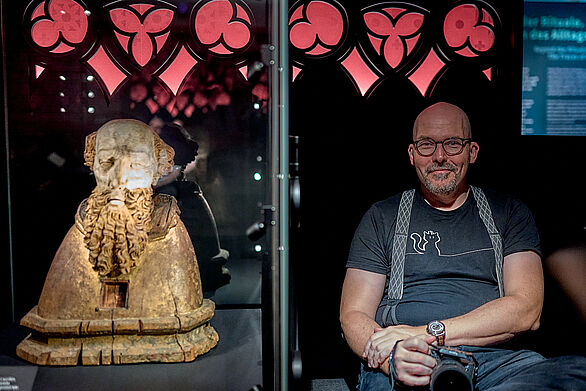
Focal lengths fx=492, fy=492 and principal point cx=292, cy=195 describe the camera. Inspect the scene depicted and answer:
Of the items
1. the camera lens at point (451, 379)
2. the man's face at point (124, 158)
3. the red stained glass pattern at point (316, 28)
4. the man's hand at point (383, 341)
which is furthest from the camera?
the red stained glass pattern at point (316, 28)

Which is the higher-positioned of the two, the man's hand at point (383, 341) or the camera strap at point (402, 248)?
the camera strap at point (402, 248)

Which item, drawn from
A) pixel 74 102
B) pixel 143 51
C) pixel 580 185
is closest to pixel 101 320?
pixel 74 102

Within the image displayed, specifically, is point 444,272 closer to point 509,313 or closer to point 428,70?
point 509,313

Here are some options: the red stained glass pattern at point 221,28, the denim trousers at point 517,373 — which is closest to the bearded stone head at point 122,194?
the red stained glass pattern at point 221,28

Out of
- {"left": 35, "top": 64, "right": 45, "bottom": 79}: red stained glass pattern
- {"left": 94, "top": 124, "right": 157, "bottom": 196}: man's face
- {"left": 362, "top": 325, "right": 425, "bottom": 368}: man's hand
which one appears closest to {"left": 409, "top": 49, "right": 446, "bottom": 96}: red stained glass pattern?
{"left": 362, "top": 325, "right": 425, "bottom": 368}: man's hand

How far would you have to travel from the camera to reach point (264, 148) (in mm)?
1883

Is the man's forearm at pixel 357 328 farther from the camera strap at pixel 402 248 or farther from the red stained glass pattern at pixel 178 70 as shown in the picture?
the red stained glass pattern at pixel 178 70

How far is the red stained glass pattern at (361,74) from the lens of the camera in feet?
7.91

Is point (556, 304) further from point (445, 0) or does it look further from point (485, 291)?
point (445, 0)

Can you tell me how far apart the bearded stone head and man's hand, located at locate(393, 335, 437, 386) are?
1140mm

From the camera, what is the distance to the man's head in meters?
2.18

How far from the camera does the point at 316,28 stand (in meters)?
2.36

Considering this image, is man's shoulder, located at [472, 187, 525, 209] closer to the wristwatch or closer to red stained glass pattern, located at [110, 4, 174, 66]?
the wristwatch

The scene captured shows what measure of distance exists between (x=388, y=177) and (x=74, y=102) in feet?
4.85
